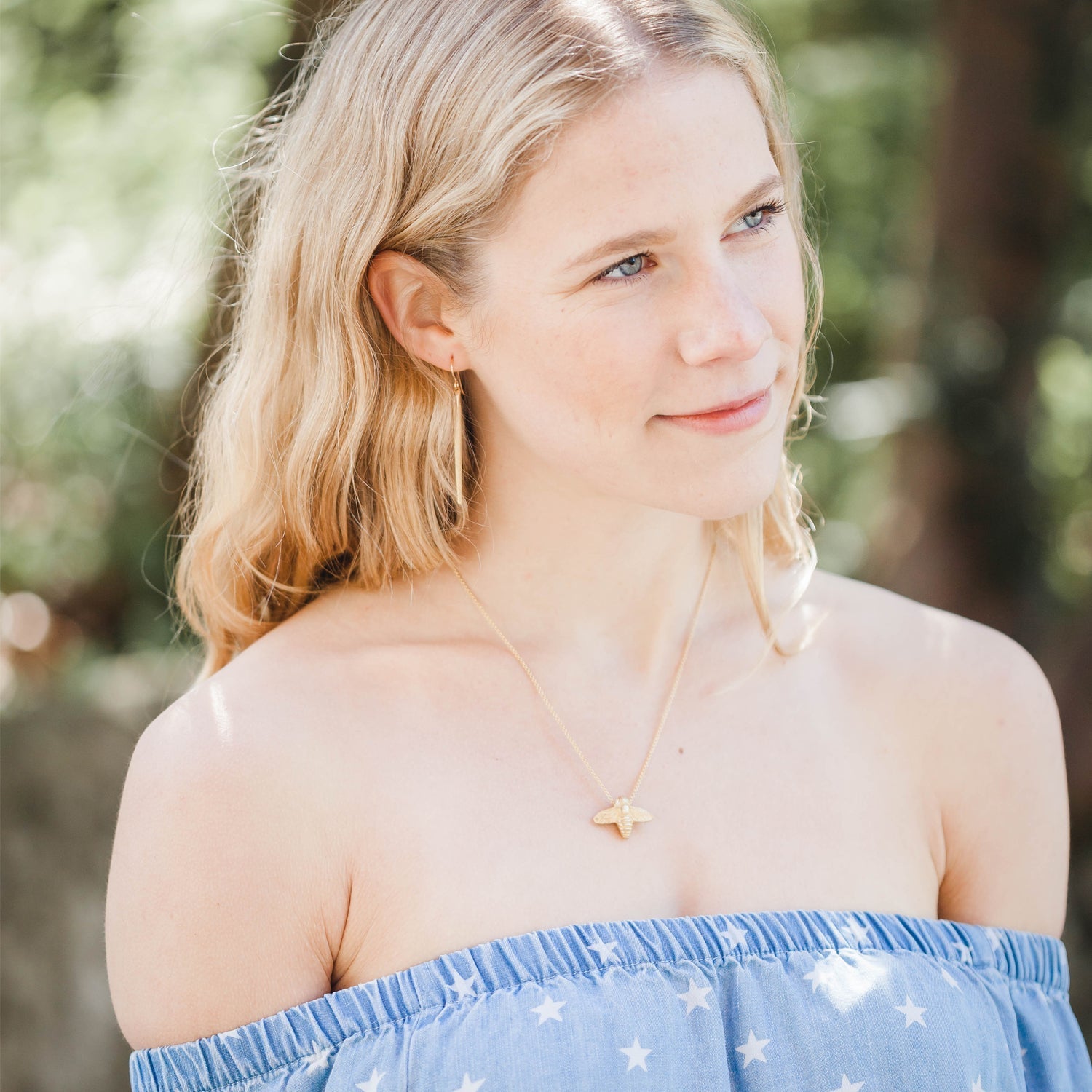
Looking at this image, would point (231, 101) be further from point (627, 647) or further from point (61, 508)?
point (627, 647)

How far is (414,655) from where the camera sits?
168cm

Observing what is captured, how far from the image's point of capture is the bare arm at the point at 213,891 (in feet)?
4.71

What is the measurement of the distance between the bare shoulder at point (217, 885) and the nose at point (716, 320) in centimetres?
71

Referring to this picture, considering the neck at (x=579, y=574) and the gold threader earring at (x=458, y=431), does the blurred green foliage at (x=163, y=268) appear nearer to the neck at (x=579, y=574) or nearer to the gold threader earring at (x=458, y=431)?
the gold threader earring at (x=458, y=431)

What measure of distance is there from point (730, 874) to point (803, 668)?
0.36 meters

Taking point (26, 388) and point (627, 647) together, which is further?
point (26, 388)

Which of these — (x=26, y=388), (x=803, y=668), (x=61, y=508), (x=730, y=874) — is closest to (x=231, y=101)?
(x=26, y=388)

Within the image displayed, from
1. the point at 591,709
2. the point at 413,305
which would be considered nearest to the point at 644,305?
the point at 413,305

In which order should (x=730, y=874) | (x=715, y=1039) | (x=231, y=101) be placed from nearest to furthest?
(x=715, y=1039)
(x=730, y=874)
(x=231, y=101)

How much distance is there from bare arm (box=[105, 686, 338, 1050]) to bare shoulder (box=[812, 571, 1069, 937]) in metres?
0.85

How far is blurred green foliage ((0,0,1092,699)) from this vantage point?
333cm

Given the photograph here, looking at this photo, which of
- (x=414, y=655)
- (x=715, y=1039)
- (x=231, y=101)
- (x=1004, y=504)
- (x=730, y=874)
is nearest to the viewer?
(x=715, y=1039)

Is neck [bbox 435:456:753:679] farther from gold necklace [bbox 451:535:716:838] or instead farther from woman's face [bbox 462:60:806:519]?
woman's face [bbox 462:60:806:519]

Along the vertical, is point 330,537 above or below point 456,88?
below
